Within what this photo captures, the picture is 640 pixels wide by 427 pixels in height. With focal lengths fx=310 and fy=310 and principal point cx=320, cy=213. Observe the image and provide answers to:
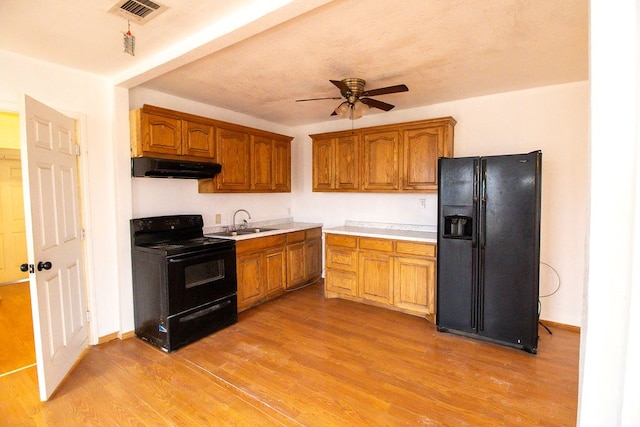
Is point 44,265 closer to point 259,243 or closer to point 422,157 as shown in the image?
point 259,243

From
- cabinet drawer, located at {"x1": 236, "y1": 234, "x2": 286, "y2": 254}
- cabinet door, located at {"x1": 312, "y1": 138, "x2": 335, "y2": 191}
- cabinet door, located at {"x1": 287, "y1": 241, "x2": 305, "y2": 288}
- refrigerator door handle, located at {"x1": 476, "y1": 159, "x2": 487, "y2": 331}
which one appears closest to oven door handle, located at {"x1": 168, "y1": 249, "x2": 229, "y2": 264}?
cabinet drawer, located at {"x1": 236, "y1": 234, "x2": 286, "y2": 254}

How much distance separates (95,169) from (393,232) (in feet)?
10.7

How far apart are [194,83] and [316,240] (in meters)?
2.71

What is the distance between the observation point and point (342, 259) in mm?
4051

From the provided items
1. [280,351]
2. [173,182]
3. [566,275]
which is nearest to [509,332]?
[566,275]

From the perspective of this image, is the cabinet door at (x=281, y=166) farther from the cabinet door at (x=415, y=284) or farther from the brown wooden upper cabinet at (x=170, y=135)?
the cabinet door at (x=415, y=284)

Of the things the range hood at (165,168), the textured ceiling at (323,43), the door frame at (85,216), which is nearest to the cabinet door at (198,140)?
the range hood at (165,168)

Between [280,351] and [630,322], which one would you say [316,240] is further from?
[630,322]

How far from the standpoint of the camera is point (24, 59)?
8.07ft

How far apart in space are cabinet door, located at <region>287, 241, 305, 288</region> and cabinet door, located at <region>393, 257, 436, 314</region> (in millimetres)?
1459

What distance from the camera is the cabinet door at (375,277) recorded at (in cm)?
368

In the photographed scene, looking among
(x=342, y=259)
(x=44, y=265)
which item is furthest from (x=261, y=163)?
(x=44, y=265)

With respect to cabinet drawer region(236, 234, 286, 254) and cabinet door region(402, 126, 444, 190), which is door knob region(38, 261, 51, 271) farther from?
cabinet door region(402, 126, 444, 190)

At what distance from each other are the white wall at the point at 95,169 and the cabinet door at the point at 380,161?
2.85 m
